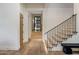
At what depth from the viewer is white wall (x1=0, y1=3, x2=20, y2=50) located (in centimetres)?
707

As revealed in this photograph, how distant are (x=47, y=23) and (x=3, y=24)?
4.41m

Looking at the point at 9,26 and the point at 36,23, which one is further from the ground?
the point at 36,23

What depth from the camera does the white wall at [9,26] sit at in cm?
707

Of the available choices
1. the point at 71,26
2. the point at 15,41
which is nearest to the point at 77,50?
the point at 71,26

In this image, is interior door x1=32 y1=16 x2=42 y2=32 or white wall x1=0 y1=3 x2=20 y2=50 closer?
white wall x1=0 y1=3 x2=20 y2=50

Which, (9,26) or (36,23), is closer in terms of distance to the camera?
(9,26)

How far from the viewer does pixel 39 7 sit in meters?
10.6

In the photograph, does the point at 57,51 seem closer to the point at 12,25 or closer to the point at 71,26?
the point at 71,26

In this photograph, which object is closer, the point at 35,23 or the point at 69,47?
the point at 69,47

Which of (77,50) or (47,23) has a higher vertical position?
(47,23)

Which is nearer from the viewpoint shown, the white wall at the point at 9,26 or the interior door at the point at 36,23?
the white wall at the point at 9,26

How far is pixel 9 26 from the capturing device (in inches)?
281
